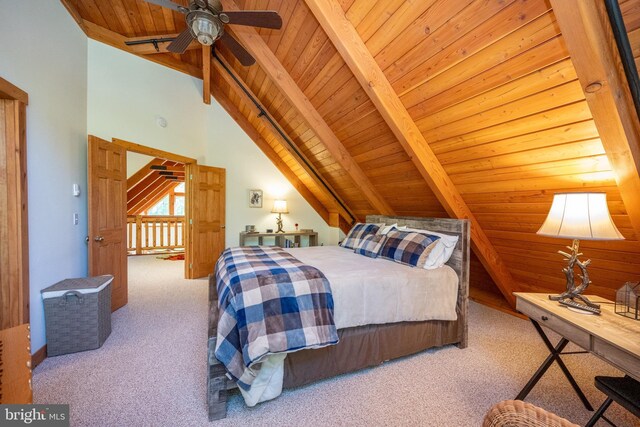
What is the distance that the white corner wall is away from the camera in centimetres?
309

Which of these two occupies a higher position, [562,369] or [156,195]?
[156,195]

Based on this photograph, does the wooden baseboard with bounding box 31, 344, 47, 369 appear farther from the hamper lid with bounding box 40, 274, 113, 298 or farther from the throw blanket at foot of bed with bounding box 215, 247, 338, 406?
the throw blanket at foot of bed with bounding box 215, 247, 338, 406

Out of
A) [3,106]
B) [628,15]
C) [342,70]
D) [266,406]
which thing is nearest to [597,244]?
[628,15]

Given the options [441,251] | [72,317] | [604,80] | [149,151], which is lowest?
[72,317]

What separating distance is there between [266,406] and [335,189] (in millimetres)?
3494

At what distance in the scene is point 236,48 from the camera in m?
2.30

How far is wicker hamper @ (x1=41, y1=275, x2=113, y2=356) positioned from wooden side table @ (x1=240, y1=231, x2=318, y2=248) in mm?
2603

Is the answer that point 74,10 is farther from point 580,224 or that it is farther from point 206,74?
point 580,224

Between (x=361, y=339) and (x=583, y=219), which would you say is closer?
(x=583, y=219)

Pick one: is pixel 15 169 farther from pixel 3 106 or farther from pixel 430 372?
pixel 430 372

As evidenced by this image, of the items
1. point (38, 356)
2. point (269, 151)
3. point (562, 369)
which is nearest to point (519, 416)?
point (562, 369)

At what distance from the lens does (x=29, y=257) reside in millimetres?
1936

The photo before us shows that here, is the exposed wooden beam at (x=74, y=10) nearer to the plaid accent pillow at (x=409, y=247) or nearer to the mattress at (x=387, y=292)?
the mattress at (x=387, y=292)

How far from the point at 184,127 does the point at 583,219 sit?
4765mm
